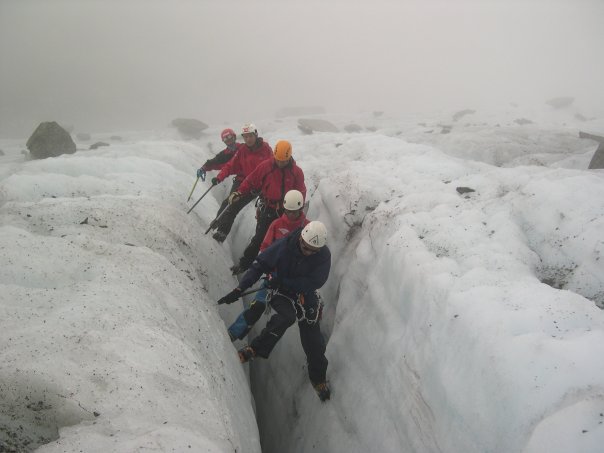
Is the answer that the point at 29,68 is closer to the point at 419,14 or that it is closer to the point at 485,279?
the point at 485,279

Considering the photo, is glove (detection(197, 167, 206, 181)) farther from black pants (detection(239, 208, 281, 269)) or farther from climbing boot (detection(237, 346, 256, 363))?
climbing boot (detection(237, 346, 256, 363))

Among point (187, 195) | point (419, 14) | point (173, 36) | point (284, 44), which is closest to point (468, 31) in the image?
point (419, 14)

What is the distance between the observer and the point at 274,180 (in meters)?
7.62

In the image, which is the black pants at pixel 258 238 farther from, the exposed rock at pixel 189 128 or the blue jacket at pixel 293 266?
the exposed rock at pixel 189 128

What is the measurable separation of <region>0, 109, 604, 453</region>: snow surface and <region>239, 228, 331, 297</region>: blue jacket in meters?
0.91

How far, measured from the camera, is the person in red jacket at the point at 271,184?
24.6 feet

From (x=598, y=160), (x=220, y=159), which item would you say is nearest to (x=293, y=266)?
(x=220, y=159)

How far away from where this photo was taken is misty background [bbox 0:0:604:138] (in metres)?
65.4

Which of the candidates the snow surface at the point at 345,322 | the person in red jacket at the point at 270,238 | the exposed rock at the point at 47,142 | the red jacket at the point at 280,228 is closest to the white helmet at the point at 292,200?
the person in red jacket at the point at 270,238

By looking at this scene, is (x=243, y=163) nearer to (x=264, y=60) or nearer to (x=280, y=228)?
(x=280, y=228)

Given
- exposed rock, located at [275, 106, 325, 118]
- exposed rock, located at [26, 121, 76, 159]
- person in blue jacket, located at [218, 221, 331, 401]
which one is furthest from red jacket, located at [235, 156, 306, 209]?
exposed rock, located at [275, 106, 325, 118]

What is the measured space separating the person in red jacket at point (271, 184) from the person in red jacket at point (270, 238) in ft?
3.77

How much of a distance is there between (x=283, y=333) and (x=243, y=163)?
4.58 m

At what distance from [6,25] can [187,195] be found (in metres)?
102
